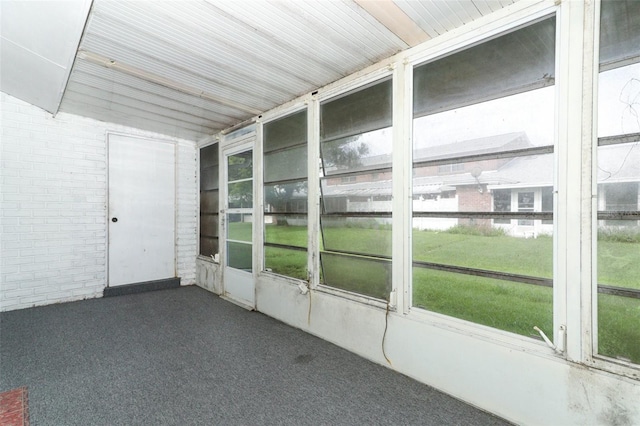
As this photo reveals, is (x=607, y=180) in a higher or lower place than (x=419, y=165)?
lower

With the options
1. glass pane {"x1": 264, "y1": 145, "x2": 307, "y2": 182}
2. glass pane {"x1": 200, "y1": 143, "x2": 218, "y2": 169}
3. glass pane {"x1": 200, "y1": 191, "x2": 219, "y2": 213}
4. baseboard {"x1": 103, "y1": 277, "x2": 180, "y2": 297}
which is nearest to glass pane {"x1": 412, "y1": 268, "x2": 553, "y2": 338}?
glass pane {"x1": 264, "y1": 145, "x2": 307, "y2": 182}

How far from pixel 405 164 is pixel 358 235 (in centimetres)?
82

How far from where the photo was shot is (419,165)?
2.38 metres

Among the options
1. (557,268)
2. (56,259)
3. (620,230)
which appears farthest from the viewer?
(56,259)

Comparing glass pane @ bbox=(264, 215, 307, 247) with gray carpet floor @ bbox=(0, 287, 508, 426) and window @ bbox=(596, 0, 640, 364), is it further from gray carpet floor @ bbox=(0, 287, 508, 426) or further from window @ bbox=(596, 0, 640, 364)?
window @ bbox=(596, 0, 640, 364)

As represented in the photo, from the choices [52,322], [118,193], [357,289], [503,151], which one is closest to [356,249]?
[357,289]

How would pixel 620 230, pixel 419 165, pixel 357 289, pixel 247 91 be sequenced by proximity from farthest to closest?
pixel 247 91 < pixel 357 289 < pixel 419 165 < pixel 620 230

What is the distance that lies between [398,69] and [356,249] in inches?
64.5

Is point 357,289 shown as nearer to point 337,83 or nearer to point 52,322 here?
point 337,83

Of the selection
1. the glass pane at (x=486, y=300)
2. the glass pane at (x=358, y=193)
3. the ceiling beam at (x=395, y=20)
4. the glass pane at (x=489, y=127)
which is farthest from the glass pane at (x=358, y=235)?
the ceiling beam at (x=395, y=20)

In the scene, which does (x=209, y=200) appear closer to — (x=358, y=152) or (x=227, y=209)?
(x=227, y=209)

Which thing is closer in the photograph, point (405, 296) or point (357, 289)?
point (405, 296)

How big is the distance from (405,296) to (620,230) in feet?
4.51

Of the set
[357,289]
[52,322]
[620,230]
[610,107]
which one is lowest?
[52,322]
